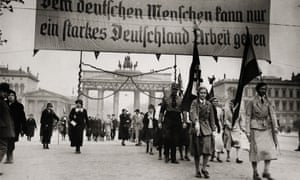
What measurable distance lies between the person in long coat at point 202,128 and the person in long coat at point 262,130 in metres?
0.73

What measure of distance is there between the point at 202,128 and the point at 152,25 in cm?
341

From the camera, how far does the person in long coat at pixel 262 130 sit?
603 cm

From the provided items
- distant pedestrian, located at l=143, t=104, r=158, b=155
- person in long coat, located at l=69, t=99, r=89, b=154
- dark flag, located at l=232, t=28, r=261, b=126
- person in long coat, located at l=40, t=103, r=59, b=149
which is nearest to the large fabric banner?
dark flag, located at l=232, t=28, r=261, b=126

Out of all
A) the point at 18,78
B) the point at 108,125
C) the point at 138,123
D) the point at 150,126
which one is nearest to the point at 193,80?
the point at 150,126

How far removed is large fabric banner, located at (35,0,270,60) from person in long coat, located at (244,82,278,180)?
2.85m

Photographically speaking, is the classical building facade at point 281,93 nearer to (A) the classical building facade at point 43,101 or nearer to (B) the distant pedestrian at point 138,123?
(B) the distant pedestrian at point 138,123

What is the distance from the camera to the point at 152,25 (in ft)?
28.2

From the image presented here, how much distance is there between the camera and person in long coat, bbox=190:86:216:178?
6219mm

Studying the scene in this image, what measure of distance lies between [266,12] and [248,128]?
3754mm

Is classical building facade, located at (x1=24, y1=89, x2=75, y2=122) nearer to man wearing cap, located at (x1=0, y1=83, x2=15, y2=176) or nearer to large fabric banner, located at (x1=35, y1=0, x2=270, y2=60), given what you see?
large fabric banner, located at (x1=35, y1=0, x2=270, y2=60)

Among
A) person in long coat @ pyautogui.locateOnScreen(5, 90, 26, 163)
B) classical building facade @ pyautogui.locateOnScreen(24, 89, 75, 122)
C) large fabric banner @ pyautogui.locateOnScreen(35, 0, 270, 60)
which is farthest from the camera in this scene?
classical building facade @ pyautogui.locateOnScreen(24, 89, 75, 122)

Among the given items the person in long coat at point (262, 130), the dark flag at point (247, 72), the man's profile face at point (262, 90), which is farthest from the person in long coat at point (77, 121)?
the man's profile face at point (262, 90)

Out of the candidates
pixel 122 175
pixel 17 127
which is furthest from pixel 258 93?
pixel 17 127

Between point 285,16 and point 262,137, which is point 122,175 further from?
point 285,16
